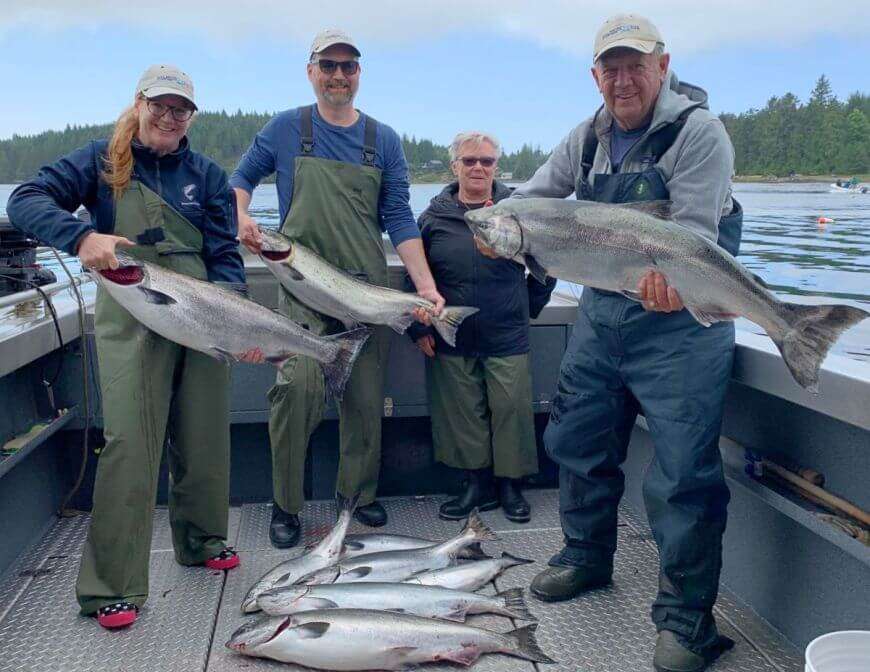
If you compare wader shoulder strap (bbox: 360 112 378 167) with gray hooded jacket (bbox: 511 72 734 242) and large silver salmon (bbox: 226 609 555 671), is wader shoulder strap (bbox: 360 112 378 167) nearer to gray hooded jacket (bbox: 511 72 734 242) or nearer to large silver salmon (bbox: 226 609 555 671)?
gray hooded jacket (bbox: 511 72 734 242)

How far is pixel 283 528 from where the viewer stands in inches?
179

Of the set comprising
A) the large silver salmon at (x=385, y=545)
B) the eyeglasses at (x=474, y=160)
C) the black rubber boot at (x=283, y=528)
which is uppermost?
the eyeglasses at (x=474, y=160)

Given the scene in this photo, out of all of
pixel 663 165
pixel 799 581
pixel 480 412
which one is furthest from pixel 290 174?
pixel 799 581

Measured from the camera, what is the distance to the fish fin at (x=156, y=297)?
341 centimetres

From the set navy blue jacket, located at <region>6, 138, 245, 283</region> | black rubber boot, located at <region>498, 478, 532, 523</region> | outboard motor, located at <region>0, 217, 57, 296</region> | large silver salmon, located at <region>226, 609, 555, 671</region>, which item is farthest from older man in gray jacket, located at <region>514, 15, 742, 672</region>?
outboard motor, located at <region>0, 217, 57, 296</region>

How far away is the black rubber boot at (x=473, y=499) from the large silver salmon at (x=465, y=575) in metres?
0.87

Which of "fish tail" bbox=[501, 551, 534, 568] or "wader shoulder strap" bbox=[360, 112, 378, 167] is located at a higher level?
"wader shoulder strap" bbox=[360, 112, 378, 167]

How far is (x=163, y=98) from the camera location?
3.48 metres

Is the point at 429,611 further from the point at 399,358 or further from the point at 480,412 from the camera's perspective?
the point at 399,358

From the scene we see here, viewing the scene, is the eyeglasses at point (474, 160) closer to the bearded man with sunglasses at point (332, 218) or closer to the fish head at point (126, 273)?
the bearded man with sunglasses at point (332, 218)

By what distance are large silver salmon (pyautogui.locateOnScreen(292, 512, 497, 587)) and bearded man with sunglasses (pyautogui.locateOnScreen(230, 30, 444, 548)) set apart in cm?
65

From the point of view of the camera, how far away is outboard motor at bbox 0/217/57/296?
17.4ft

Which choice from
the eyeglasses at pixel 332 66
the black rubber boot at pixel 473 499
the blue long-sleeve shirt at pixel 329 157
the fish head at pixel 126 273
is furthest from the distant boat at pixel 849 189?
the fish head at pixel 126 273

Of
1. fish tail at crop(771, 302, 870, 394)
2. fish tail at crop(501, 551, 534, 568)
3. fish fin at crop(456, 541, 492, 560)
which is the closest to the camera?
fish tail at crop(771, 302, 870, 394)
